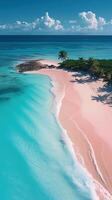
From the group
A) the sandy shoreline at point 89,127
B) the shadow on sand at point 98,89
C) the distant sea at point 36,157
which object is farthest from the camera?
the shadow on sand at point 98,89

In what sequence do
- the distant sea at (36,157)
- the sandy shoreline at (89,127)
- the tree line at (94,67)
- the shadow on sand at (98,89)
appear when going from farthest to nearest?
the tree line at (94,67) → the shadow on sand at (98,89) → the sandy shoreline at (89,127) → the distant sea at (36,157)

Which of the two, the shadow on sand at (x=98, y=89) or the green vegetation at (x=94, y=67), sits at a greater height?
the green vegetation at (x=94, y=67)

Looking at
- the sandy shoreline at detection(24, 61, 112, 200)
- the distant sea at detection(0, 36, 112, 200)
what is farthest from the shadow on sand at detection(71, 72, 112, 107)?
the distant sea at detection(0, 36, 112, 200)

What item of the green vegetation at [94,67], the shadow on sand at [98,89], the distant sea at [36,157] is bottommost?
the distant sea at [36,157]

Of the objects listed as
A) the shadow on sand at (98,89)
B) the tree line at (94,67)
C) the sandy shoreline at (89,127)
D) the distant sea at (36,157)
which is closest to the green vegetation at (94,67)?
the tree line at (94,67)

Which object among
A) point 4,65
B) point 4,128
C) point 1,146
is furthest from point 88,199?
point 4,65

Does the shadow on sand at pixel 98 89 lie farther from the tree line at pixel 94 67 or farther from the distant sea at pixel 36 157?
the distant sea at pixel 36 157

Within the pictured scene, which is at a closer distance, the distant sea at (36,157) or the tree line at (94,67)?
the distant sea at (36,157)

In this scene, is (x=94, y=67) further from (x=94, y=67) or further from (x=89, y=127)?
(x=89, y=127)

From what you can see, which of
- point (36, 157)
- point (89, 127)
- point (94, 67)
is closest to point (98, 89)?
point (94, 67)
